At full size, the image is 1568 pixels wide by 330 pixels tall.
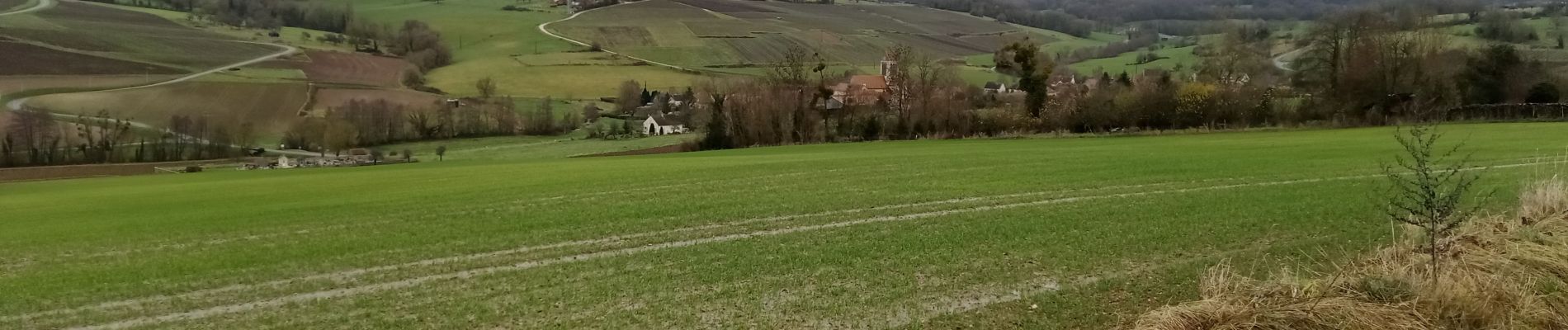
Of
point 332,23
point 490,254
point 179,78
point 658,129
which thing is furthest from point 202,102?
point 490,254

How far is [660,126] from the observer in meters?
87.9

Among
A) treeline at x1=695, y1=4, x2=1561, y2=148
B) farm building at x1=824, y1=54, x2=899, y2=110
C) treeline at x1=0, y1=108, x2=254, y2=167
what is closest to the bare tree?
treeline at x1=0, y1=108, x2=254, y2=167

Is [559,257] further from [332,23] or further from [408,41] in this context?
[332,23]

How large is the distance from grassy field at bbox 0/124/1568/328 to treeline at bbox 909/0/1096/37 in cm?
15596

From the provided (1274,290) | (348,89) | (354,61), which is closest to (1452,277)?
(1274,290)

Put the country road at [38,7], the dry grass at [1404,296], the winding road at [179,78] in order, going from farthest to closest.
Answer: the country road at [38,7] < the winding road at [179,78] < the dry grass at [1404,296]

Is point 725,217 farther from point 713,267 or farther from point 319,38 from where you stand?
point 319,38

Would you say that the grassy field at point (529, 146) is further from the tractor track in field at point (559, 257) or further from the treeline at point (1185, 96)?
the tractor track in field at point (559, 257)

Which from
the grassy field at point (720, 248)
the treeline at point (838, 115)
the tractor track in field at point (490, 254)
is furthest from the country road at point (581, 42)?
the tractor track in field at point (490, 254)

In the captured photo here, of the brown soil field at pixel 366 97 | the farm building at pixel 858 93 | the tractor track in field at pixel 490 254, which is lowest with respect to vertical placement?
the tractor track in field at pixel 490 254

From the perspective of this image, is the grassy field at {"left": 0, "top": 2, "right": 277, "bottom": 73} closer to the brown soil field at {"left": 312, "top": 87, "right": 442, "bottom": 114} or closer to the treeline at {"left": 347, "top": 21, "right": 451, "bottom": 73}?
the treeline at {"left": 347, "top": 21, "right": 451, "bottom": 73}

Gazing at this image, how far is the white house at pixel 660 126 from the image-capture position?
284ft

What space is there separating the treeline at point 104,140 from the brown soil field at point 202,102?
9.30 feet

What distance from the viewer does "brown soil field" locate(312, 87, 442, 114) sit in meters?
93.0
